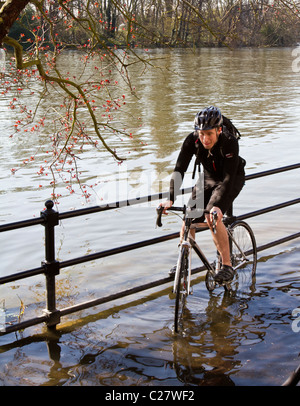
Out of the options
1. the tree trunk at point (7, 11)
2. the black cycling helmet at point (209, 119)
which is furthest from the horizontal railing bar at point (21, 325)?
the tree trunk at point (7, 11)


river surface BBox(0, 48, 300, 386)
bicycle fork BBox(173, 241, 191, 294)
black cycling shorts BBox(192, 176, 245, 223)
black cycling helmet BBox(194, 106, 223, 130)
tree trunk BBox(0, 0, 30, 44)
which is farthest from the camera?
black cycling shorts BBox(192, 176, 245, 223)

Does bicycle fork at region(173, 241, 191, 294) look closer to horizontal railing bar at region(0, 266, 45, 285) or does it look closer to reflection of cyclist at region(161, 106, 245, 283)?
reflection of cyclist at region(161, 106, 245, 283)

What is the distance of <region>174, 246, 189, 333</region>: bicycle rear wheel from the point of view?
17.4 ft

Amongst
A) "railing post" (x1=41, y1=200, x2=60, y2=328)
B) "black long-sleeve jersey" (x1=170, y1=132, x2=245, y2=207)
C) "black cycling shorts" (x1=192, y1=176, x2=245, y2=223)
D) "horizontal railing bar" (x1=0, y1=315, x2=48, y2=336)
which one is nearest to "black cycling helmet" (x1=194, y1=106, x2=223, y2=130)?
"black long-sleeve jersey" (x1=170, y1=132, x2=245, y2=207)

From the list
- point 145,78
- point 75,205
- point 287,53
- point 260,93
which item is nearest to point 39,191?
point 75,205

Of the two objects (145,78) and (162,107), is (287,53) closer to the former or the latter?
(145,78)

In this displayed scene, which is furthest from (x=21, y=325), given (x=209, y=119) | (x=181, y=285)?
(x=209, y=119)

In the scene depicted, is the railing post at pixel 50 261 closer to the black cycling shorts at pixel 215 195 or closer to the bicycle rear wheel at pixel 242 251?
the black cycling shorts at pixel 215 195

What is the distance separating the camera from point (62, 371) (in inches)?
193

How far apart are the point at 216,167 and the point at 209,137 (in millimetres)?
388

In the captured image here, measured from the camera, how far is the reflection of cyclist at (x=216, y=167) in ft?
18.0

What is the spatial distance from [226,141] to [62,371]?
249cm

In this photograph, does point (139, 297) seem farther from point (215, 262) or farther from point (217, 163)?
point (217, 163)

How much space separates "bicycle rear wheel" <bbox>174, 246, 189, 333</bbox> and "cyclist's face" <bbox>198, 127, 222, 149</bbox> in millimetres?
982
